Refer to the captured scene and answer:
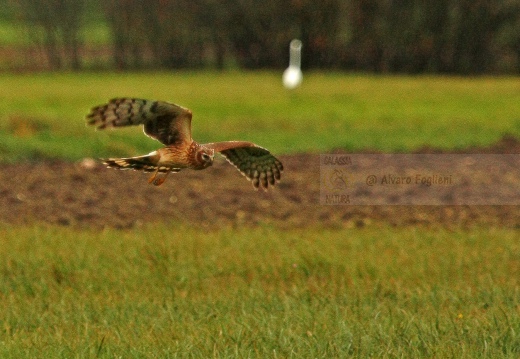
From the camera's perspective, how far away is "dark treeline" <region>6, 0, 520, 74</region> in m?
39.7

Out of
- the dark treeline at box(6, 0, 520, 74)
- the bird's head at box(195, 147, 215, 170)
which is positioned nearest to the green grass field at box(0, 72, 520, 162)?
the dark treeline at box(6, 0, 520, 74)

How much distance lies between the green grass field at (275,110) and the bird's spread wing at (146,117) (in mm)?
8765

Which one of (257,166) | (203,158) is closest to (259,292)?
(257,166)

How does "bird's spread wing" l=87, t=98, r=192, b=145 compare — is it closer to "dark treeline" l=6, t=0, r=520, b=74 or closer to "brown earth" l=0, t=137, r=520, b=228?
"brown earth" l=0, t=137, r=520, b=228

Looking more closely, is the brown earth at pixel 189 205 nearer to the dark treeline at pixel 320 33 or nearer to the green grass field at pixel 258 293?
the green grass field at pixel 258 293

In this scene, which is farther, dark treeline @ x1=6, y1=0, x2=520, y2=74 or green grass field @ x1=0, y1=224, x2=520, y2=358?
dark treeline @ x1=6, y1=0, x2=520, y2=74

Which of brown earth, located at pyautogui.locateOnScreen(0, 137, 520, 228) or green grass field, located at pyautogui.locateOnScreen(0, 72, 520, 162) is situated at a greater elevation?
brown earth, located at pyautogui.locateOnScreen(0, 137, 520, 228)

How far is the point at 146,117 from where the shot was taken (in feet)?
20.2

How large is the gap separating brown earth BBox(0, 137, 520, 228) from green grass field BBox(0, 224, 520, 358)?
771 millimetres

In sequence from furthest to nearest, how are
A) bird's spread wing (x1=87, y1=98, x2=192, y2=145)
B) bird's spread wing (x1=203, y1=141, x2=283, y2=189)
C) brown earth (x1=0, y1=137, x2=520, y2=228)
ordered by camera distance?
brown earth (x1=0, y1=137, x2=520, y2=228) < bird's spread wing (x1=203, y1=141, x2=283, y2=189) < bird's spread wing (x1=87, y1=98, x2=192, y2=145)

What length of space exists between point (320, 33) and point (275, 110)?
16.4m

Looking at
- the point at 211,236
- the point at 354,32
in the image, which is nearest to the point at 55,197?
the point at 211,236

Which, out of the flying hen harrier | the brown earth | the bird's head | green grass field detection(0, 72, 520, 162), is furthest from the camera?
green grass field detection(0, 72, 520, 162)

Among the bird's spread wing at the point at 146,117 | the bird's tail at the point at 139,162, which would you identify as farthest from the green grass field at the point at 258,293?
the bird's spread wing at the point at 146,117
